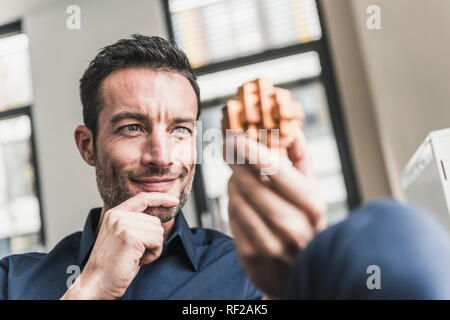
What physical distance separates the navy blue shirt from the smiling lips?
0.19 ft

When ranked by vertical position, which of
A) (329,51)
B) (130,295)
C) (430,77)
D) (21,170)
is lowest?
(130,295)

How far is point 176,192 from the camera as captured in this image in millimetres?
308

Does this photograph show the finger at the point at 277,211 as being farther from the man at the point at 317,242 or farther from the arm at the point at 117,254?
the arm at the point at 117,254

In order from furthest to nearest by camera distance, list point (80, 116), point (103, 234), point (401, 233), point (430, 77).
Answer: point (430, 77) → point (80, 116) → point (103, 234) → point (401, 233)

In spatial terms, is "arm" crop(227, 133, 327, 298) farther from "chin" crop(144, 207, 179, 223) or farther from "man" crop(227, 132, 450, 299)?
"chin" crop(144, 207, 179, 223)

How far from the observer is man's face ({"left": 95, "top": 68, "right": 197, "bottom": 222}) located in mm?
281

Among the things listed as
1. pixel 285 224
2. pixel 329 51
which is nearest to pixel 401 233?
pixel 285 224

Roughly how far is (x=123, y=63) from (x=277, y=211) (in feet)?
0.78

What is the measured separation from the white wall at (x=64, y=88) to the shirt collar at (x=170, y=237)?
0.04 feet

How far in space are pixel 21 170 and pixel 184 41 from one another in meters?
0.19

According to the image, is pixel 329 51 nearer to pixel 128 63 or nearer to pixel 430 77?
pixel 430 77

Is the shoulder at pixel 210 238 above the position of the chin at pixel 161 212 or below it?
below

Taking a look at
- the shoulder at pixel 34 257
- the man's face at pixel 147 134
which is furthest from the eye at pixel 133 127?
the shoulder at pixel 34 257

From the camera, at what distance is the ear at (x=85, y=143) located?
0.33m
